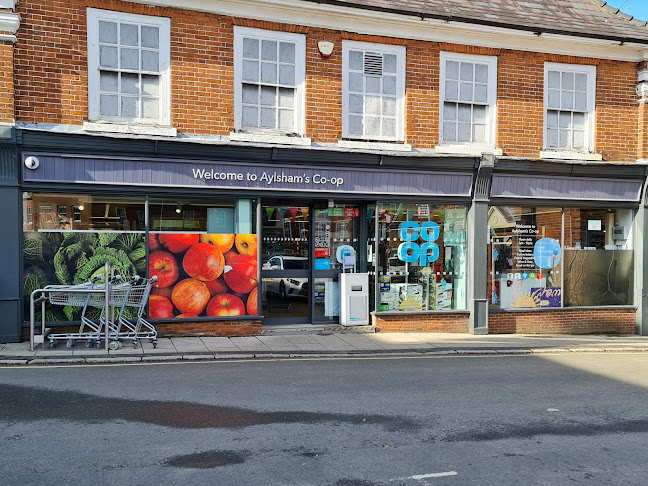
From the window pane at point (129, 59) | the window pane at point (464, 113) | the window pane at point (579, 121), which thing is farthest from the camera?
the window pane at point (579, 121)

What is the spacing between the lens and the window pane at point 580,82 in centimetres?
1422

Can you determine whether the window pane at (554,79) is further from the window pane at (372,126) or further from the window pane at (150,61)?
the window pane at (150,61)

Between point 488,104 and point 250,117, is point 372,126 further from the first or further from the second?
point 488,104

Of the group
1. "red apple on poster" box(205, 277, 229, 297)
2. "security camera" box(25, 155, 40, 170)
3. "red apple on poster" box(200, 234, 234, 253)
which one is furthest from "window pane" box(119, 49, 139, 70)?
"red apple on poster" box(205, 277, 229, 297)

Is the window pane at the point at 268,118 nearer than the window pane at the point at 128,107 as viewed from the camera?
No

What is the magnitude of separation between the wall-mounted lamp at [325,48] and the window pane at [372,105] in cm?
123

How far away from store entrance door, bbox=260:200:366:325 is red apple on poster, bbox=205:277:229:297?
87cm

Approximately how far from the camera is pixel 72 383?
801cm

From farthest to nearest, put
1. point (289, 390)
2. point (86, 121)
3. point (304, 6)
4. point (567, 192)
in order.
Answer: point (567, 192) < point (304, 6) < point (86, 121) < point (289, 390)

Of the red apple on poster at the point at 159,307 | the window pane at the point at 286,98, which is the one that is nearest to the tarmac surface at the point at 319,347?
the red apple on poster at the point at 159,307

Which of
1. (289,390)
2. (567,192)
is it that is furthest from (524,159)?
(289,390)

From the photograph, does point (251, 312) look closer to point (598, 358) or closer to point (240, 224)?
point (240, 224)

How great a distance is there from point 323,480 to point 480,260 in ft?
31.2

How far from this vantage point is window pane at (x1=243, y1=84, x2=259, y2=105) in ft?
39.9
